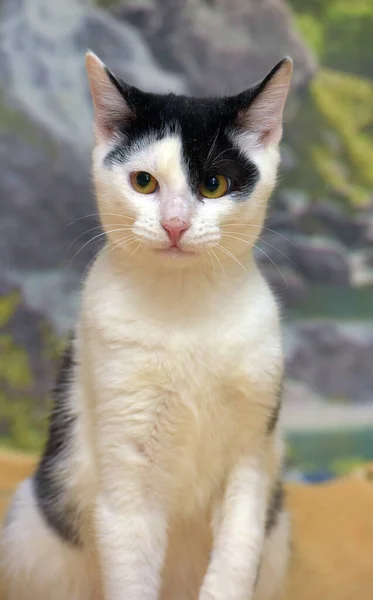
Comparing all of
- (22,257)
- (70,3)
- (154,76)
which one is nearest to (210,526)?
(22,257)

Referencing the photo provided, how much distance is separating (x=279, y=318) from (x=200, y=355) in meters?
0.19

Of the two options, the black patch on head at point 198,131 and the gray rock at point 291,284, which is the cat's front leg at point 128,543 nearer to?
the black patch on head at point 198,131

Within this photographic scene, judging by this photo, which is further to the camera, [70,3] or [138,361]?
[70,3]

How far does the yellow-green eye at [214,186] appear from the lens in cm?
117

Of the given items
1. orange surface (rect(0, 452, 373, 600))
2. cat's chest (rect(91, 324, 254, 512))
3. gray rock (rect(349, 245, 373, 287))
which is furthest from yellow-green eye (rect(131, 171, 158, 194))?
gray rock (rect(349, 245, 373, 287))

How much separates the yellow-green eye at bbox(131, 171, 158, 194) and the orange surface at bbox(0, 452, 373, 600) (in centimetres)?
96

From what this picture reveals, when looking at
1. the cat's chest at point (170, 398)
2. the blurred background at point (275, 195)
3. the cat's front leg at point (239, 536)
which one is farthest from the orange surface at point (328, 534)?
the cat's chest at point (170, 398)

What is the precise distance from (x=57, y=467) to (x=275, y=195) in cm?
142

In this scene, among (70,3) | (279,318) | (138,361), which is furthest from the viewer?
(70,3)

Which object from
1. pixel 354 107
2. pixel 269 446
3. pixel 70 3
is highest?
pixel 70 3

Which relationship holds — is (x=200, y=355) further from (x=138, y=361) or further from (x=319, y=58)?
(x=319, y=58)

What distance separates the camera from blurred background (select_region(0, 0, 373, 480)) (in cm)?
250

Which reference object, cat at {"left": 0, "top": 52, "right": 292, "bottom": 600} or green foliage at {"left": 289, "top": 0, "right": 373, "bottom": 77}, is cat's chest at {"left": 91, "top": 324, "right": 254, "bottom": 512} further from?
green foliage at {"left": 289, "top": 0, "right": 373, "bottom": 77}

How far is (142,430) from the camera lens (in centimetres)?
121
